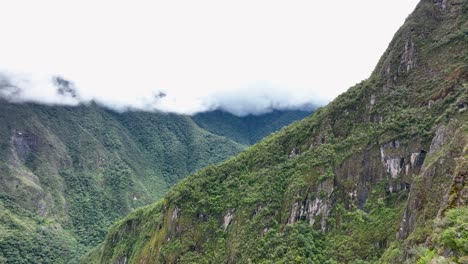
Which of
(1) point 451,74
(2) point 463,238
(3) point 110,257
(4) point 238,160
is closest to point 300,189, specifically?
(4) point 238,160

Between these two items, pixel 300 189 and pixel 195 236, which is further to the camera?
pixel 195 236

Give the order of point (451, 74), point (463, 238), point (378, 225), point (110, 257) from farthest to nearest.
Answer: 1. point (110, 257)
2. point (451, 74)
3. point (378, 225)
4. point (463, 238)

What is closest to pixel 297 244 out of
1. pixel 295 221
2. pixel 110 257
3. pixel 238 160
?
pixel 295 221

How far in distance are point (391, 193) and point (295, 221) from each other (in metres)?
21.5

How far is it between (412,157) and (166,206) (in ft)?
232

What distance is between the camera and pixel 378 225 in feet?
238

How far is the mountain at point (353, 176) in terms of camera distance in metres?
67.4

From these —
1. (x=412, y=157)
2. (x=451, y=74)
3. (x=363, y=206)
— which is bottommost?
(x=363, y=206)

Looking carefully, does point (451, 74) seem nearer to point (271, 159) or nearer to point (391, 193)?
point (391, 193)

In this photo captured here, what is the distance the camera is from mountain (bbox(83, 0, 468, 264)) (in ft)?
221

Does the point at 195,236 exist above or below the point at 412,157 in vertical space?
below

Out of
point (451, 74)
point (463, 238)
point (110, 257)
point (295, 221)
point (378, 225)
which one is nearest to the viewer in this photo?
point (463, 238)

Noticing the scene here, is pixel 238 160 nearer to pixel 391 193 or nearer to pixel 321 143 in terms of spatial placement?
pixel 321 143

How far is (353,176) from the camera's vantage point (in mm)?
84312
